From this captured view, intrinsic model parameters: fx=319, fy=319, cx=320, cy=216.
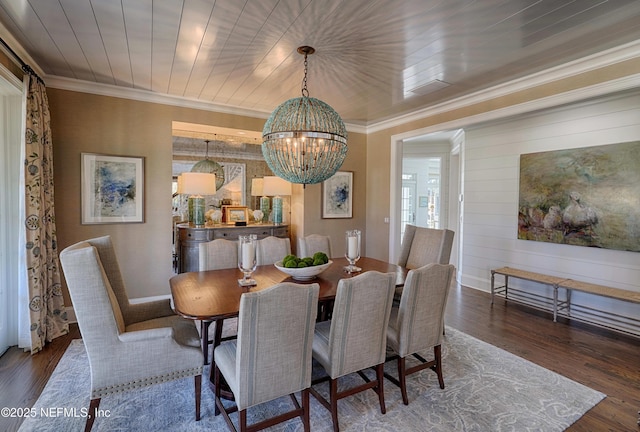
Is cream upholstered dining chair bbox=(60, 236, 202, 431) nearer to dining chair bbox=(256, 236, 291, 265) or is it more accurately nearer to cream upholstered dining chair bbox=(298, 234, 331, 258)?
dining chair bbox=(256, 236, 291, 265)

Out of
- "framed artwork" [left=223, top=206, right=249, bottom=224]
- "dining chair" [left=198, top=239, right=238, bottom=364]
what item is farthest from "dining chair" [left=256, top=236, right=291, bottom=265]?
"framed artwork" [left=223, top=206, right=249, bottom=224]

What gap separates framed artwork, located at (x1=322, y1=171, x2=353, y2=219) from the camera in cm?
524

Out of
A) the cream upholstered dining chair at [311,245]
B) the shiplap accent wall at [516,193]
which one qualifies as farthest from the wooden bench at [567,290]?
the cream upholstered dining chair at [311,245]

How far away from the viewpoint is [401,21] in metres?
2.28

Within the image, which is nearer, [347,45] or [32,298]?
[347,45]

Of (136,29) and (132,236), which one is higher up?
(136,29)

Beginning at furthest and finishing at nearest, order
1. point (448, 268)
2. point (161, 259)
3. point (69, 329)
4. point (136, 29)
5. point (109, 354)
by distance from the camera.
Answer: point (161, 259) < point (69, 329) < point (136, 29) < point (448, 268) < point (109, 354)

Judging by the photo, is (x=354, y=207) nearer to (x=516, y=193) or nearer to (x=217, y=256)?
(x=516, y=193)

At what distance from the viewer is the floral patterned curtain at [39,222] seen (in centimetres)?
282

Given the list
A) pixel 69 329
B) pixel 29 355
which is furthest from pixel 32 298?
pixel 69 329

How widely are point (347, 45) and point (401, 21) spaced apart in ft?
1.65

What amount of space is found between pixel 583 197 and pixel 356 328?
3658 mm

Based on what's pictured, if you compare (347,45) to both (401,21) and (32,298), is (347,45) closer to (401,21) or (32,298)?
(401,21)

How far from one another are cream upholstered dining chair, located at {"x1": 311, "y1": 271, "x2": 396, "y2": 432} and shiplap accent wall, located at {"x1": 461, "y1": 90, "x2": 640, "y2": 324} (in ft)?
10.8
